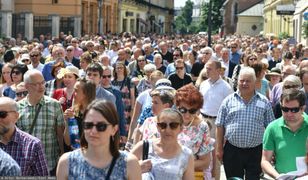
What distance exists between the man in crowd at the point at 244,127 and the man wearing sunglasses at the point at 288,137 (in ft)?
5.32

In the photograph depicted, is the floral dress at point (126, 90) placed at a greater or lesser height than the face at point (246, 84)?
lesser

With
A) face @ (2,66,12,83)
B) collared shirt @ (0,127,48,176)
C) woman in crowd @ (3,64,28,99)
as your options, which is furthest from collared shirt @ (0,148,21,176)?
face @ (2,66,12,83)

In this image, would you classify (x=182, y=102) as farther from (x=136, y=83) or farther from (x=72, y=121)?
(x=136, y=83)

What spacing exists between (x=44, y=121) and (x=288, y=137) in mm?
2491

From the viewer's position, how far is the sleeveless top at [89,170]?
5.22m

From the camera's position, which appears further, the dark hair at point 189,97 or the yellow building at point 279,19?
the yellow building at point 279,19

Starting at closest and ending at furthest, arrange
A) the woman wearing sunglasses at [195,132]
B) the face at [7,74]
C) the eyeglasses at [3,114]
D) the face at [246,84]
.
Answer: the eyeglasses at [3,114], the woman wearing sunglasses at [195,132], the face at [246,84], the face at [7,74]

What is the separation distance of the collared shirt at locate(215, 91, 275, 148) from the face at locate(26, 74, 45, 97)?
2205mm

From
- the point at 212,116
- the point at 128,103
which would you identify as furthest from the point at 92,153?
the point at 128,103

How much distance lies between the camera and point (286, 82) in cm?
1012

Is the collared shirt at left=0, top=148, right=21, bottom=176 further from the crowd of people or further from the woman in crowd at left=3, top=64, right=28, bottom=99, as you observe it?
the woman in crowd at left=3, top=64, right=28, bottom=99

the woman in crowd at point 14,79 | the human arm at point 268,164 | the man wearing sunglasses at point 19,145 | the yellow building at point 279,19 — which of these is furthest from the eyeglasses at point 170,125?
the yellow building at point 279,19

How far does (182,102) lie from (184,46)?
2011cm

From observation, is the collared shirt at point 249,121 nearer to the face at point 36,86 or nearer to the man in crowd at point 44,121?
the man in crowd at point 44,121
